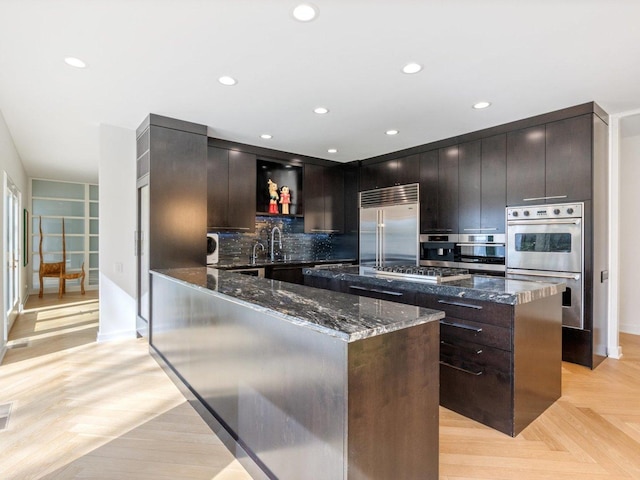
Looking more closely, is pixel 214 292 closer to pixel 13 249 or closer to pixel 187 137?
pixel 187 137

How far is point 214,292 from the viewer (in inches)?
76.7

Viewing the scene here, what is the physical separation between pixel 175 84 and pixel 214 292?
1.91 m

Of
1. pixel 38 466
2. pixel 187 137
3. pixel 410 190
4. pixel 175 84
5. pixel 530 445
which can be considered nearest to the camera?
pixel 38 466

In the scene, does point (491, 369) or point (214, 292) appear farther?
point (491, 369)

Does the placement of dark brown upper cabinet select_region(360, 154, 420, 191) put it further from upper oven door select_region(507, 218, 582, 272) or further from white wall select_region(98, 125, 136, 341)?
white wall select_region(98, 125, 136, 341)

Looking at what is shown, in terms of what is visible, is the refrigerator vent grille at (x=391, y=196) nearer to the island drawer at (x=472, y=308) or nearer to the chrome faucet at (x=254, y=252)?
the chrome faucet at (x=254, y=252)

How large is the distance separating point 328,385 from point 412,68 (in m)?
2.32

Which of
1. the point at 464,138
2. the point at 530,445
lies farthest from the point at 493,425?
the point at 464,138

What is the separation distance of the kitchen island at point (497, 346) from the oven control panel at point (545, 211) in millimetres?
1322

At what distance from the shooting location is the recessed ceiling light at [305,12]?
6.19 feet

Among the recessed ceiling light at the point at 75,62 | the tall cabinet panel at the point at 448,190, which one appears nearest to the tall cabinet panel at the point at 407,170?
the tall cabinet panel at the point at 448,190

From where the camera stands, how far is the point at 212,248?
14.4 feet

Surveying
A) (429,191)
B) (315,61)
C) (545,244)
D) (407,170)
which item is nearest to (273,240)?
(407,170)

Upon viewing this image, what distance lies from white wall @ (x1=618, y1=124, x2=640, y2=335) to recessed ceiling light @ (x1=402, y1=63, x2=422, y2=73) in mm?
3469
